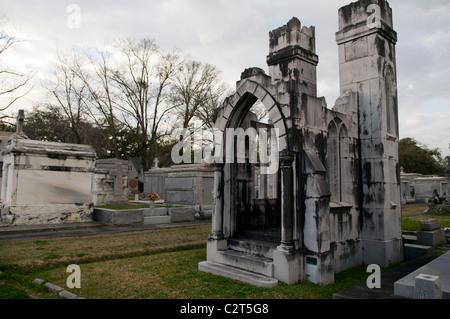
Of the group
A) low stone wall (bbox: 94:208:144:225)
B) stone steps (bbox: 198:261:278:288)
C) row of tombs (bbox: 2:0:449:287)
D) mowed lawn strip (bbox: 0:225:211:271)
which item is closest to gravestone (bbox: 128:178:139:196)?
low stone wall (bbox: 94:208:144:225)

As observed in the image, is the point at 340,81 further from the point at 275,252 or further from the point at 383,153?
the point at 275,252

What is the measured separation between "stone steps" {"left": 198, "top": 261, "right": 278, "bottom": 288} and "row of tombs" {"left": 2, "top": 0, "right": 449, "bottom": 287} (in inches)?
0.7

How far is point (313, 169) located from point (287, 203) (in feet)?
2.51

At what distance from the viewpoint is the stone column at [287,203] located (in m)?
5.29

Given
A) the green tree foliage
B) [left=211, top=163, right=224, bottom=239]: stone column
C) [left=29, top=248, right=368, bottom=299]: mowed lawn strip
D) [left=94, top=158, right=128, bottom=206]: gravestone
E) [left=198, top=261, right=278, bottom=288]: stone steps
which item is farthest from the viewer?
the green tree foliage

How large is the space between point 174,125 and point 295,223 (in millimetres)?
27449

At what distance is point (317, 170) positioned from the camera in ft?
17.6

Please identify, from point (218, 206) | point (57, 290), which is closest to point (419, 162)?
point (218, 206)

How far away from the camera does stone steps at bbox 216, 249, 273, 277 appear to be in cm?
548

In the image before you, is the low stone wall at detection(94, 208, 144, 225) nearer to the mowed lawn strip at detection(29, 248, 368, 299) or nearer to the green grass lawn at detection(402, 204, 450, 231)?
the mowed lawn strip at detection(29, 248, 368, 299)

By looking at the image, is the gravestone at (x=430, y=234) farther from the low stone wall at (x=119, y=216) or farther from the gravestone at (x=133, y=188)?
the gravestone at (x=133, y=188)

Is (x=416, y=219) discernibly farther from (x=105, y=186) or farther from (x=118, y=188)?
(x=105, y=186)

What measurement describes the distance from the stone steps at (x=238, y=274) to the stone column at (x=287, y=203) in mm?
622
